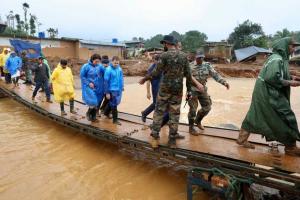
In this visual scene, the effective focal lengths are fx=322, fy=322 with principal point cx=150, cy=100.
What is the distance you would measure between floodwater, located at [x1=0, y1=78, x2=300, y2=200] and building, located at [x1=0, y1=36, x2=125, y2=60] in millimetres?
19300

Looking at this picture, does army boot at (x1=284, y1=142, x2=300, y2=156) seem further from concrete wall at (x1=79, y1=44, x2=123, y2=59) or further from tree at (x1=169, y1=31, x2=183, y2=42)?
concrete wall at (x1=79, y1=44, x2=123, y2=59)

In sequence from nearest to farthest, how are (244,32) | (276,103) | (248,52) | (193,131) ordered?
(276,103) → (193,131) → (248,52) → (244,32)

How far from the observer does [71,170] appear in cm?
620

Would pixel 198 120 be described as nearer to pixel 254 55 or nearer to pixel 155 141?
pixel 155 141

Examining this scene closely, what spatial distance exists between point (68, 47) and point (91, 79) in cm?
2574

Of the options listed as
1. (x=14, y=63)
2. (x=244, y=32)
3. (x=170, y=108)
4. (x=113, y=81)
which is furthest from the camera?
(x=244, y=32)

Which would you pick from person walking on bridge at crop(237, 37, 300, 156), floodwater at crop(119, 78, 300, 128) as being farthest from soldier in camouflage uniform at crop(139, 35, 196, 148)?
floodwater at crop(119, 78, 300, 128)

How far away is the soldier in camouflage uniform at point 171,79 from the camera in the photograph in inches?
187

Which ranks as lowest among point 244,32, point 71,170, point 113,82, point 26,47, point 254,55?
point 71,170

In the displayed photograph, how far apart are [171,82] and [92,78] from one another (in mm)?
2785

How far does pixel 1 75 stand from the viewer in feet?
52.5

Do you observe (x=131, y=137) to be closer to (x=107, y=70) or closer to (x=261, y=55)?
(x=107, y=70)

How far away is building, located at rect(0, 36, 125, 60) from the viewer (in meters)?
27.8

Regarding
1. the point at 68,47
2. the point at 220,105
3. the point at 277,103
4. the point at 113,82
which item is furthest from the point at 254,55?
the point at 277,103
